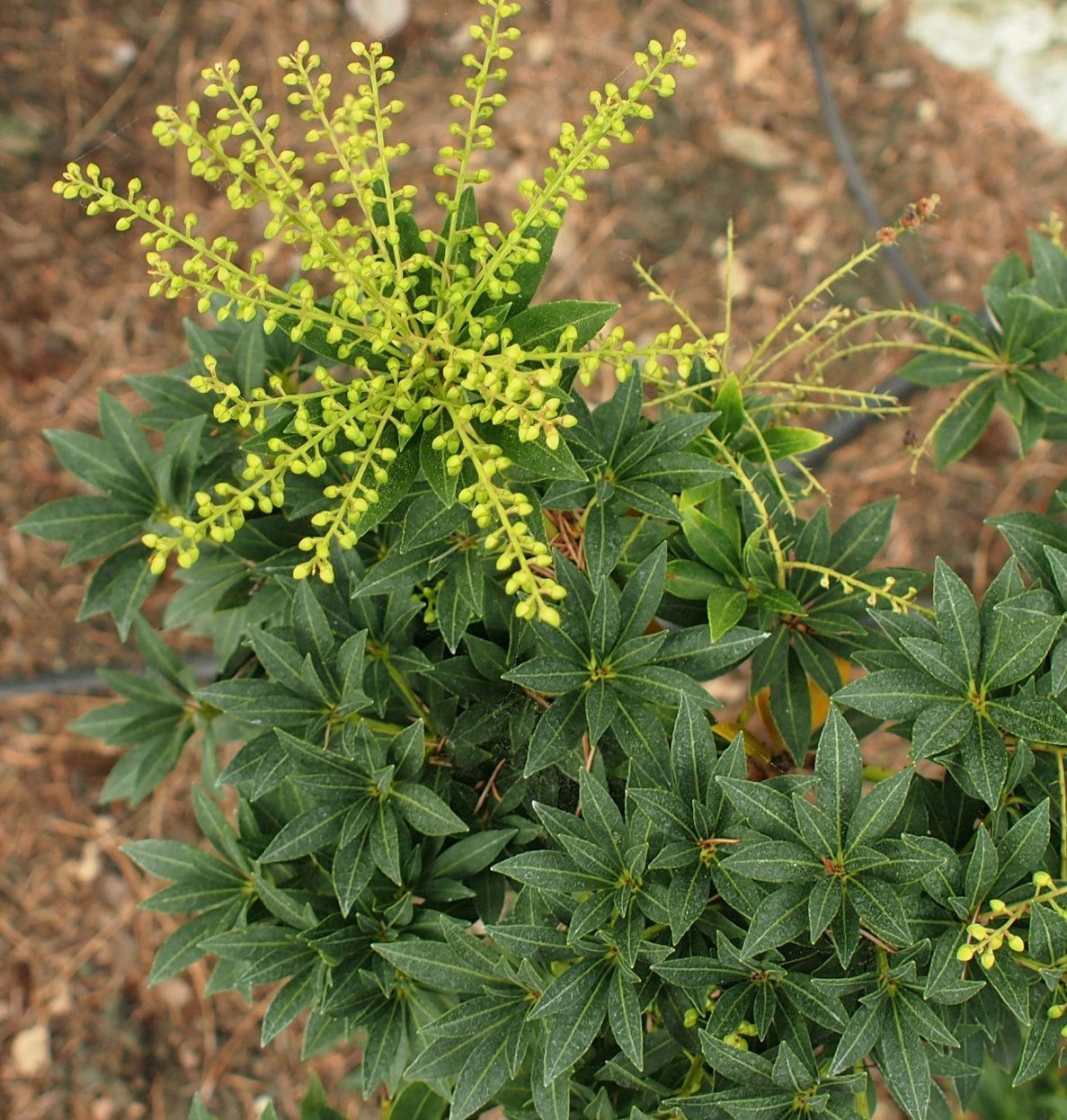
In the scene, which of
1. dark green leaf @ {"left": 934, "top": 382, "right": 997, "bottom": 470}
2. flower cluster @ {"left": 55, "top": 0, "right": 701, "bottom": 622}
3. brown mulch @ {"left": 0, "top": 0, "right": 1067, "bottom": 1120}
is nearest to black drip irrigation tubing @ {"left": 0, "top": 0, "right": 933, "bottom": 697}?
brown mulch @ {"left": 0, "top": 0, "right": 1067, "bottom": 1120}

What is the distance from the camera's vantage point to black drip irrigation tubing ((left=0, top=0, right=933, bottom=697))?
2.33 m

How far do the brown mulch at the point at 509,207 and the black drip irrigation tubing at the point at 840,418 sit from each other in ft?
0.17

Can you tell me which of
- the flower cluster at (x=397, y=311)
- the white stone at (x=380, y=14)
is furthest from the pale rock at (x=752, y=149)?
the flower cluster at (x=397, y=311)

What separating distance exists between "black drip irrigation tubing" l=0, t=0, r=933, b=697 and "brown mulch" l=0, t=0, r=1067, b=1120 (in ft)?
0.17

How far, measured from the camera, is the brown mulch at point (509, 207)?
2494 millimetres

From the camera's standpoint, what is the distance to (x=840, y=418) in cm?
229

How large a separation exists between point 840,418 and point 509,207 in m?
0.98

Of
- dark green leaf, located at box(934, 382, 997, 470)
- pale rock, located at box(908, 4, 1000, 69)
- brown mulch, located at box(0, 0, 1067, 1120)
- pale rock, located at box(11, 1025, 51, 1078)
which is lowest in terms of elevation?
pale rock, located at box(11, 1025, 51, 1078)

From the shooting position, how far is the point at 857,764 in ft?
3.16

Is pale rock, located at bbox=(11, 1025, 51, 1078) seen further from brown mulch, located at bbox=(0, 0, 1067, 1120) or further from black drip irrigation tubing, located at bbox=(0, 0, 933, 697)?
black drip irrigation tubing, located at bbox=(0, 0, 933, 697)

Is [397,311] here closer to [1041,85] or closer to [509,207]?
[509,207]

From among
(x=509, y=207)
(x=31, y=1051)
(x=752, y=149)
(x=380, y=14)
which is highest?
(x=752, y=149)

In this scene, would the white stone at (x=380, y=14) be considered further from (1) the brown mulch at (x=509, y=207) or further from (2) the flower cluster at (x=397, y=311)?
(2) the flower cluster at (x=397, y=311)

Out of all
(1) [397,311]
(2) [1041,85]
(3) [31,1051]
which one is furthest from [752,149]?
(3) [31,1051]
